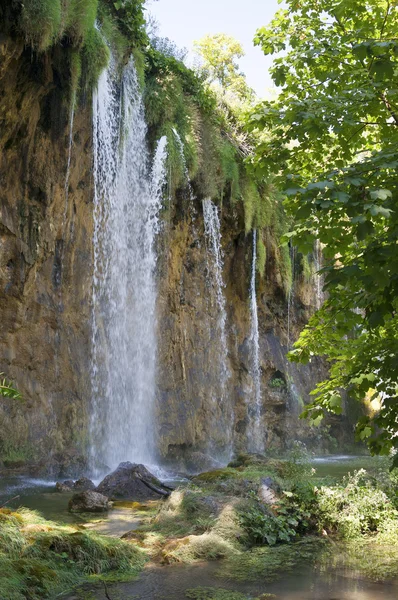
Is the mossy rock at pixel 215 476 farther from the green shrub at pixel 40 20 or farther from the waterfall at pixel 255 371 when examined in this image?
the waterfall at pixel 255 371

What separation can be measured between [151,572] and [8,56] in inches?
341

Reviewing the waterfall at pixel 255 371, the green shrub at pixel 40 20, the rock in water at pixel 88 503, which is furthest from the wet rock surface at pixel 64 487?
the waterfall at pixel 255 371

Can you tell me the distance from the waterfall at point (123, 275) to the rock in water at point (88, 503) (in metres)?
5.52

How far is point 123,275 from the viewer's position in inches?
636

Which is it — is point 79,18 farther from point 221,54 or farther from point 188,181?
point 221,54

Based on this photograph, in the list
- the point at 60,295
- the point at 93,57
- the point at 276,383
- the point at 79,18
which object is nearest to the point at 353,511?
the point at 60,295

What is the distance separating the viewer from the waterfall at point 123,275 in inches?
592

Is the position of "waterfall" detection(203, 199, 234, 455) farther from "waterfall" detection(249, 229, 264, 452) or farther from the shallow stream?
the shallow stream

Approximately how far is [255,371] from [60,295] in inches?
359

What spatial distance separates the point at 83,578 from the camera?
5.77 metres

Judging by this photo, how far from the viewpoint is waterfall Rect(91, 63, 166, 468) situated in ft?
49.3

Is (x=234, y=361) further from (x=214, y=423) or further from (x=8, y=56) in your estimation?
(x=8, y=56)

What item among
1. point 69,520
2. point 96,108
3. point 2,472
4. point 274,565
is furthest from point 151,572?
point 96,108

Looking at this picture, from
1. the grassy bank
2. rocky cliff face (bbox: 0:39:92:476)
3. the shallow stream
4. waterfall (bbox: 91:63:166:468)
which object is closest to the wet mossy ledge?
waterfall (bbox: 91:63:166:468)
